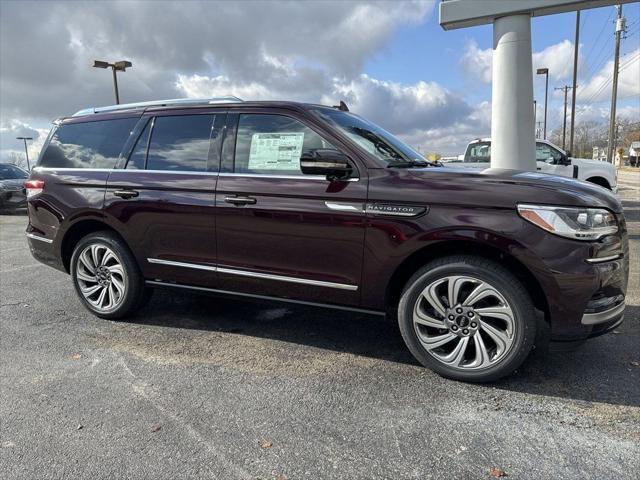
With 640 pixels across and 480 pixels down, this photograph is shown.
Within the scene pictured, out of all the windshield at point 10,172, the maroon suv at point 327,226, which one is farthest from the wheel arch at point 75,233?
the windshield at point 10,172

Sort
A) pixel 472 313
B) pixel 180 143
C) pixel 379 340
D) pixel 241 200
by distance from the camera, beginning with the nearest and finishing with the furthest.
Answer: pixel 472 313 → pixel 241 200 → pixel 379 340 → pixel 180 143

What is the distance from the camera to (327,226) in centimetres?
359

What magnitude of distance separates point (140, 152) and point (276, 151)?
139 centimetres

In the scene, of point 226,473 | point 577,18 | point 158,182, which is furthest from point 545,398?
point 577,18

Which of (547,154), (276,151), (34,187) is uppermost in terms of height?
(547,154)

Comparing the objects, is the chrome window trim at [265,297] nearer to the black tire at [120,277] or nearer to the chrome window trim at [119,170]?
the black tire at [120,277]

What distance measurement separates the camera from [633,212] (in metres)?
13.5

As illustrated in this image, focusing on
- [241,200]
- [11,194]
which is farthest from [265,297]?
[11,194]

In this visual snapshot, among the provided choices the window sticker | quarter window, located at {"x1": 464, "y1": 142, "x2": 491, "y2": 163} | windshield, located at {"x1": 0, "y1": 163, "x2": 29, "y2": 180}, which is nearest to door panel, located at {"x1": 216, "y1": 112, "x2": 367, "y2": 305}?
the window sticker

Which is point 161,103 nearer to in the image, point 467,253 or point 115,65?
point 467,253

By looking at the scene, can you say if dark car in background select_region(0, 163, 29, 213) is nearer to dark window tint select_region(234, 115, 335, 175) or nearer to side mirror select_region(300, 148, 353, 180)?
dark window tint select_region(234, 115, 335, 175)

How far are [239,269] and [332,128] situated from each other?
4.28 feet

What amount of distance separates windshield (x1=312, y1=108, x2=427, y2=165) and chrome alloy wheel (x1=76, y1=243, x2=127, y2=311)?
2303mm

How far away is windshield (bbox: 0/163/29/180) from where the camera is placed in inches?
629
